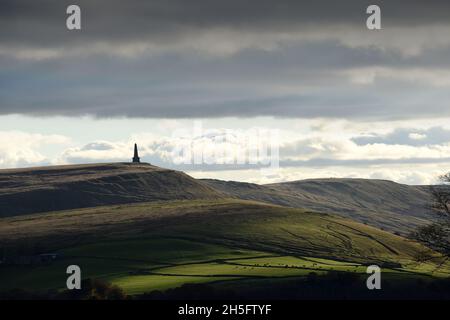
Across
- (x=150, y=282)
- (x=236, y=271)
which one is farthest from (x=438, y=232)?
(x=236, y=271)

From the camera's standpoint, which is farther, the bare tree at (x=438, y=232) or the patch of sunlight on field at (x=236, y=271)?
the patch of sunlight on field at (x=236, y=271)

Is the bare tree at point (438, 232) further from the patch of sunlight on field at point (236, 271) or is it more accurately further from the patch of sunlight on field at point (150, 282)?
the patch of sunlight on field at point (236, 271)

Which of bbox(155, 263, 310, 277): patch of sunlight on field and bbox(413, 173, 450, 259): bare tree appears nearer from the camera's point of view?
bbox(413, 173, 450, 259): bare tree

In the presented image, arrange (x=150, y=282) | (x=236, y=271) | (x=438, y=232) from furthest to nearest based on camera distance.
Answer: (x=236, y=271), (x=150, y=282), (x=438, y=232)

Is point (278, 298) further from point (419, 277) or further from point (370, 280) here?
point (419, 277)

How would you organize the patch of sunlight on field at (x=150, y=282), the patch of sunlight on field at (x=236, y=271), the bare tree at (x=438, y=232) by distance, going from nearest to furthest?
the bare tree at (x=438, y=232)
the patch of sunlight on field at (x=150, y=282)
the patch of sunlight on field at (x=236, y=271)

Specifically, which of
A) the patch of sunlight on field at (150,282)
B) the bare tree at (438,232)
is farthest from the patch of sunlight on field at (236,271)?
the bare tree at (438,232)

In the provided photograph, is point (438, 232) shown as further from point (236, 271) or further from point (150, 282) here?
point (236, 271)

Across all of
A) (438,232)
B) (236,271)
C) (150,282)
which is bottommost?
(150,282)

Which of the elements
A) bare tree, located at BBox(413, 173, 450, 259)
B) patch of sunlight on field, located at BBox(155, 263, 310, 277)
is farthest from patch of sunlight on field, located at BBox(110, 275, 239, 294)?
bare tree, located at BBox(413, 173, 450, 259)

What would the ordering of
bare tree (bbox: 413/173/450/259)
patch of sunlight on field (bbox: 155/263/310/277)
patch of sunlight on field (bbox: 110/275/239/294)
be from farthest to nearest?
patch of sunlight on field (bbox: 155/263/310/277) < patch of sunlight on field (bbox: 110/275/239/294) < bare tree (bbox: 413/173/450/259)

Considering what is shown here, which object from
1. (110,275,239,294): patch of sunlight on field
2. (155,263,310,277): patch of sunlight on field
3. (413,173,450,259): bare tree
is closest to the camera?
(413,173,450,259): bare tree

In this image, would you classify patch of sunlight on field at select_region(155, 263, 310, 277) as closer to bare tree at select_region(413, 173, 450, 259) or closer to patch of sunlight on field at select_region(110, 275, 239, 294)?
patch of sunlight on field at select_region(110, 275, 239, 294)
